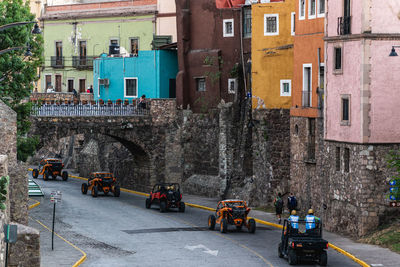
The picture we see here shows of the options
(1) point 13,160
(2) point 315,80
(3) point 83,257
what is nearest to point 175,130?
(2) point 315,80

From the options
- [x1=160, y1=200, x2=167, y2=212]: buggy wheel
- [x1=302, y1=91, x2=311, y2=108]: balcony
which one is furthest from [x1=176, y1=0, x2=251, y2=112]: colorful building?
[x1=302, y1=91, x2=311, y2=108]: balcony

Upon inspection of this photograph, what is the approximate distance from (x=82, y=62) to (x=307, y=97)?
122 ft

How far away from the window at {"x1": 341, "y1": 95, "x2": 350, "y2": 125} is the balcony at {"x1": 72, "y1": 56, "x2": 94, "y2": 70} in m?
40.9

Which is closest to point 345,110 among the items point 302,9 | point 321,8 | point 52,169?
point 321,8

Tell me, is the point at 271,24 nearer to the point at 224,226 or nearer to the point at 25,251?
the point at 224,226

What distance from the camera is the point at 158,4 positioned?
243 feet

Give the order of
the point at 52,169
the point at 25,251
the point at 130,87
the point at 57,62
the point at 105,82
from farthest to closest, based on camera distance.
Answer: the point at 57,62
the point at 52,169
the point at 105,82
the point at 130,87
the point at 25,251

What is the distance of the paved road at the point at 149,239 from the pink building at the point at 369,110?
3785 mm

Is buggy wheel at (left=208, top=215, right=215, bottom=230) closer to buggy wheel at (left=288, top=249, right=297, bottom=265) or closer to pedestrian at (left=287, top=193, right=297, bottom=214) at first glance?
pedestrian at (left=287, top=193, right=297, bottom=214)

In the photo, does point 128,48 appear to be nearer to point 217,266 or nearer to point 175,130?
point 175,130

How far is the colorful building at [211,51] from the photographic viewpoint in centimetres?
5738

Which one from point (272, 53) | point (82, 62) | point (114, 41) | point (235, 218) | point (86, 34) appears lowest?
point (235, 218)

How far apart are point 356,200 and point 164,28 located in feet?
123

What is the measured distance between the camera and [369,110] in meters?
39.7
